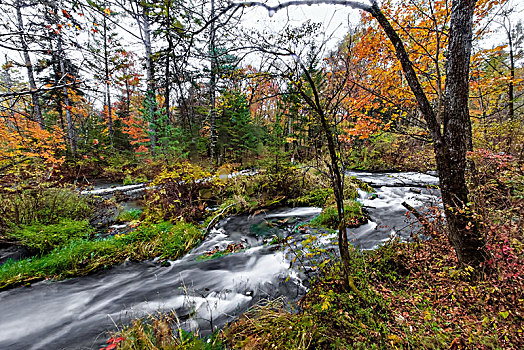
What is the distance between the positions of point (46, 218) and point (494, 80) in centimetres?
1135

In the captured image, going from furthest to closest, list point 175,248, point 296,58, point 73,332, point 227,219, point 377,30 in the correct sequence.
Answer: point 227,219 < point 377,30 < point 175,248 < point 73,332 < point 296,58

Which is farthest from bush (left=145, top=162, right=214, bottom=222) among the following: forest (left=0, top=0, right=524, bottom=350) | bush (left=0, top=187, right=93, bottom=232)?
bush (left=0, top=187, right=93, bottom=232)

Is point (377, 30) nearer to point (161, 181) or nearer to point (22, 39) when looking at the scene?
point (22, 39)

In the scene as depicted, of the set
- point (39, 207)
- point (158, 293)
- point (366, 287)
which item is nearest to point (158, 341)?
point (158, 293)

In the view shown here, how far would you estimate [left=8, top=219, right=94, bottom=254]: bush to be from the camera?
159 inches

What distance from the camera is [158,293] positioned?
3.37 metres

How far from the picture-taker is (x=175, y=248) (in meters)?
4.47

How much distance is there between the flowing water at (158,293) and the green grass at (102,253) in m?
0.17

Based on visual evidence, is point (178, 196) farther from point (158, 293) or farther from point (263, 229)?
point (158, 293)

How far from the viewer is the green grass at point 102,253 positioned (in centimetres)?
348

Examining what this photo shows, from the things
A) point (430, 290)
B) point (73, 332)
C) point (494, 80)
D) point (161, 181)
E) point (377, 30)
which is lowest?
point (73, 332)

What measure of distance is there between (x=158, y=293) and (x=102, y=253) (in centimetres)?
174

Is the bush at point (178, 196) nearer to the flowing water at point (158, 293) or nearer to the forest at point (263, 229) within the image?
the forest at point (263, 229)

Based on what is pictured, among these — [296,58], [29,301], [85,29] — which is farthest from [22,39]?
[29,301]
